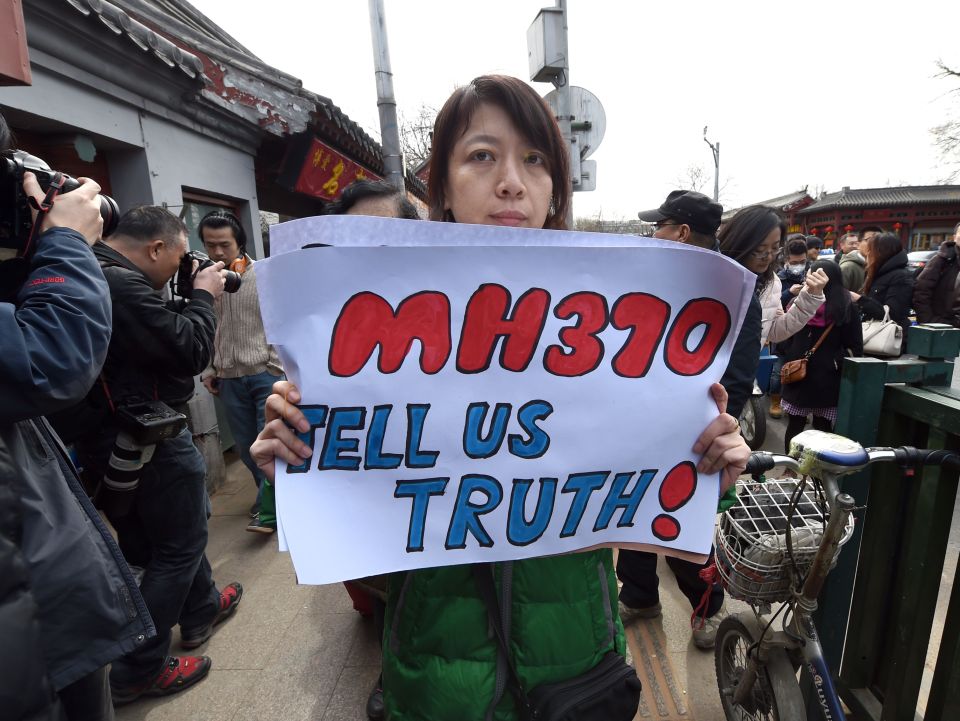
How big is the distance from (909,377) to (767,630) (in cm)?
84

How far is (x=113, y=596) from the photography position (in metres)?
1.24

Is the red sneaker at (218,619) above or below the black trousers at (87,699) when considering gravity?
below

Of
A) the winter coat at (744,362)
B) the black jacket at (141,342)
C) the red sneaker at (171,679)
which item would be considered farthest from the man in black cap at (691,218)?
the red sneaker at (171,679)

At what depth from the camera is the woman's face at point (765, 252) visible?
7.96 feet

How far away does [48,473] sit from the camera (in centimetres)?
116

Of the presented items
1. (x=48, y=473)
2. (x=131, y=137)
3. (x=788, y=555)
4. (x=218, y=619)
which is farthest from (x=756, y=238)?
(x=131, y=137)

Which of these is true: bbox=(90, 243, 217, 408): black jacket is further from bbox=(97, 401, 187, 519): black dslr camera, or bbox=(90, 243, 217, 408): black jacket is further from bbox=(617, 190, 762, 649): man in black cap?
bbox=(617, 190, 762, 649): man in black cap

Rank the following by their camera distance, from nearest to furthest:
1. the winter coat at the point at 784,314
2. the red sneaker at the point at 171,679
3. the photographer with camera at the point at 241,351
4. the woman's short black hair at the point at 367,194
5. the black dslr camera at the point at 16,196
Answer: the black dslr camera at the point at 16,196
the red sneaker at the point at 171,679
the woman's short black hair at the point at 367,194
the winter coat at the point at 784,314
the photographer with camera at the point at 241,351

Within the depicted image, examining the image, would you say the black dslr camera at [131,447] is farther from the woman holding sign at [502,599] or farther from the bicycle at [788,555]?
the bicycle at [788,555]

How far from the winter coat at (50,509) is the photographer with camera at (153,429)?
2.08ft

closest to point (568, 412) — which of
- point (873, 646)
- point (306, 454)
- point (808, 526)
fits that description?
point (306, 454)

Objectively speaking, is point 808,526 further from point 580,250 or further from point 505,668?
point 580,250

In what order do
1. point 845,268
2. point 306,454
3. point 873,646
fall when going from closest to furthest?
point 306,454
point 873,646
point 845,268

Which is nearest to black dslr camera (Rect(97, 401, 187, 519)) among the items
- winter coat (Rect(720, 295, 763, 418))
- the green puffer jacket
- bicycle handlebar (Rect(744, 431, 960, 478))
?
the green puffer jacket
